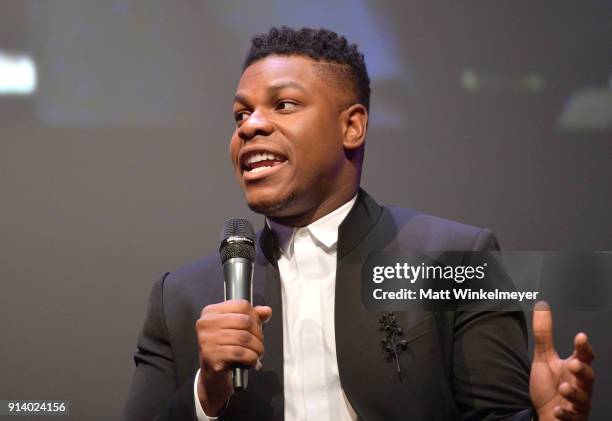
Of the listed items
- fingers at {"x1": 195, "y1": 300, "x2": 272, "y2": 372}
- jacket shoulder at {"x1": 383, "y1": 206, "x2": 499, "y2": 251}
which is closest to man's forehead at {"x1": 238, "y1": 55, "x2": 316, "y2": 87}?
jacket shoulder at {"x1": 383, "y1": 206, "x2": 499, "y2": 251}

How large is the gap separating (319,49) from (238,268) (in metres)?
0.75

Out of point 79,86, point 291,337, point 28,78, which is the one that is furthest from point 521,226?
point 28,78

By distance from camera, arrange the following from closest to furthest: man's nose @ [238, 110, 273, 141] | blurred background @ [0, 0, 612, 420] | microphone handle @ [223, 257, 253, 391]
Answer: microphone handle @ [223, 257, 253, 391]
man's nose @ [238, 110, 273, 141]
blurred background @ [0, 0, 612, 420]

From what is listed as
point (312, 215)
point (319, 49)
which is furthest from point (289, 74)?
point (312, 215)

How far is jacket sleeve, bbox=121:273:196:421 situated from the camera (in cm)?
199

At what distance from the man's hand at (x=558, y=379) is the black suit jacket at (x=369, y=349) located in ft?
0.32

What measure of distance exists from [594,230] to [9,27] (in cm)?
181

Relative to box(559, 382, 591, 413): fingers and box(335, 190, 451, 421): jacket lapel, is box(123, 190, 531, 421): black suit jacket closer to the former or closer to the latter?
box(335, 190, 451, 421): jacket lapel

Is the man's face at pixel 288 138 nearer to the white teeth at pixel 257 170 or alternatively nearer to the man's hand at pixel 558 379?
the white teeth at pixel 257 170

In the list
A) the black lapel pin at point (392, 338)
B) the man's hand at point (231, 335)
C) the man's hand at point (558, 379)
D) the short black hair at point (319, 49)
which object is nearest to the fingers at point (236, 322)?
the man's hand at point (231, 335)

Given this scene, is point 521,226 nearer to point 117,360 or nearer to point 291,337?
point 291,337

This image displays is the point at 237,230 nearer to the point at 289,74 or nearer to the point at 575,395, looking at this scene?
the point at 289,74

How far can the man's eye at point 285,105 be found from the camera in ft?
6.65

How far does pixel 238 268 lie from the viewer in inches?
64.2
